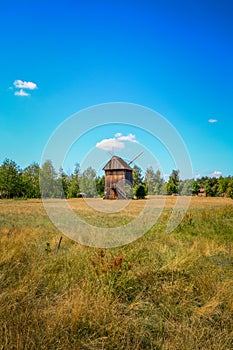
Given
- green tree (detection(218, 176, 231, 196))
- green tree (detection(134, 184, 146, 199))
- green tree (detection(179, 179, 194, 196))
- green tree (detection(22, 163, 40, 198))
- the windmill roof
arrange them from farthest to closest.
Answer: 1. green tree (detection(218, 176, 231, 196))
2. green tree (detection(179, 179, 194, 196))
3. green tree (detection(22, 163, 40, 198))
4. green tree (detection(134, 184, 146, 199))
5. the windmill roof

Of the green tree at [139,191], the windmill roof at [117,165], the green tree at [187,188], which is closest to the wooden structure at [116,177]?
the windmill roof at [117,165]

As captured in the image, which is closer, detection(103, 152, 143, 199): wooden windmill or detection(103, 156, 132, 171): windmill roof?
detection(103, 152, 143, 199): wooden windmill

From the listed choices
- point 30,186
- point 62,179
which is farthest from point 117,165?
point 62,179

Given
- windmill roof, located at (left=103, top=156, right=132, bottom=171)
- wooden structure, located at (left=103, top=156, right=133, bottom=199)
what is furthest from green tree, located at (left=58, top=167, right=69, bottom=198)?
windmill roof, located at (left=103, top=156, right=132, bottom=171)

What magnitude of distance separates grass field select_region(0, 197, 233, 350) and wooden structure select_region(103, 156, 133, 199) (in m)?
40.3

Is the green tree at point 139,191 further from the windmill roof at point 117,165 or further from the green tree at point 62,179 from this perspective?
the green tree at point 62,179

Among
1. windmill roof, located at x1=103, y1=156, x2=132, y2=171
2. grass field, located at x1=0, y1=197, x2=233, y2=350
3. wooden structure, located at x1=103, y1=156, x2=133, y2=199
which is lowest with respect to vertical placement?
grass field, located at x1=0, y1=197, x2=233, y2=350

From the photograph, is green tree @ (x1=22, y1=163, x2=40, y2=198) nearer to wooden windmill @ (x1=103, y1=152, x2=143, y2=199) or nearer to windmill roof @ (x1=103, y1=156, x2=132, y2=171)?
wooden windmill @ (x1=103, y1=152, x2=143, y2=199)

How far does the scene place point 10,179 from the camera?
51281 millimetres

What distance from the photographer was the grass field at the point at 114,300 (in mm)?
3174

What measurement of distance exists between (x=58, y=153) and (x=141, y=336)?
7.20 meters

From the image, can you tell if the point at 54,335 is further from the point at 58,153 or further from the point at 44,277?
the point at 58,153

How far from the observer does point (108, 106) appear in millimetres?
10836

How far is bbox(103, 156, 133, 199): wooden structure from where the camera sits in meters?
47.5
